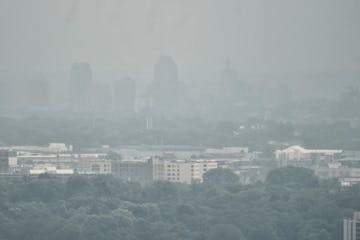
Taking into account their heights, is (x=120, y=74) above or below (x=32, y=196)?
above

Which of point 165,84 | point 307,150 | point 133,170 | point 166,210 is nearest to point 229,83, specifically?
point 165,84

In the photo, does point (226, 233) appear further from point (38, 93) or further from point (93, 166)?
point (38, 93)

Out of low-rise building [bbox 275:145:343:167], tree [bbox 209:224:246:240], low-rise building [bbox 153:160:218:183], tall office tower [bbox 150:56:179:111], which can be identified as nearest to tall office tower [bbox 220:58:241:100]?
tall office tower [bbox 150:56:179:111]

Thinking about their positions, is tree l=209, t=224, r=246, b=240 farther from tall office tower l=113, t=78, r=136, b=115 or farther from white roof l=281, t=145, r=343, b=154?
tall office tower l=113, t=78, r=136, b=115

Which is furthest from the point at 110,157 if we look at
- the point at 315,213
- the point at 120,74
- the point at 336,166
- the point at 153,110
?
the point at 120,74

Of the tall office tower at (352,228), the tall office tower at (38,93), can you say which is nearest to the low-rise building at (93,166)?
the tall office tower at (352,228)

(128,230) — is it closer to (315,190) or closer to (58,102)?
(315,190)
